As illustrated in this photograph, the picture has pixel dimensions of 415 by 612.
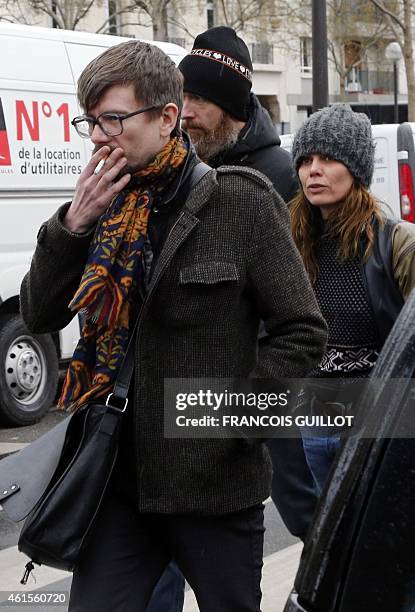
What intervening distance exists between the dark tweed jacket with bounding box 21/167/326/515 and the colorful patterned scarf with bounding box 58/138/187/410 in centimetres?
6

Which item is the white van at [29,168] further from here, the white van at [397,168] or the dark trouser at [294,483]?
the dark trouser at [294,483]

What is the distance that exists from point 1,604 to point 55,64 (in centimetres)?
494

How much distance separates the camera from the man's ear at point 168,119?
2660mm

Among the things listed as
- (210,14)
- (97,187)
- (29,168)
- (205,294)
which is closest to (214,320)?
(205,294)

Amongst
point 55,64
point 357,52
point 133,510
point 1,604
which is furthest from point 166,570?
point 357,52

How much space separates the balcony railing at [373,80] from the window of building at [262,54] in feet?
27.7

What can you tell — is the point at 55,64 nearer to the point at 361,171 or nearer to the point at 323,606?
the point at 361,171

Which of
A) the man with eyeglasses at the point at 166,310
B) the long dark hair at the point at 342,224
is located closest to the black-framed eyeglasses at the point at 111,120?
the man with eyeglasses at the point at 166,310

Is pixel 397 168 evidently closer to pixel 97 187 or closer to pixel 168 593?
pixel 168 593

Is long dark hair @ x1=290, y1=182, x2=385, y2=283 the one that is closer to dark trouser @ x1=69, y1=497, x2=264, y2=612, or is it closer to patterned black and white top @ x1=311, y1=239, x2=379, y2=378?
patterned black and white top @ x1=311, y1=239, x2=379, y2=378

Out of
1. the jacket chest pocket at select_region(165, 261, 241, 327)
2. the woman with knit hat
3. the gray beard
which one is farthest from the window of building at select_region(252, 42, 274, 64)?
the jacket chest pocket at select_region(165, 261, 241, 327)

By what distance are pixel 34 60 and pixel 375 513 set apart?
7183 millimetres

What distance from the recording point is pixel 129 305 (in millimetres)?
2609

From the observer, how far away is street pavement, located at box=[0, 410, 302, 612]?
4.44 metres
